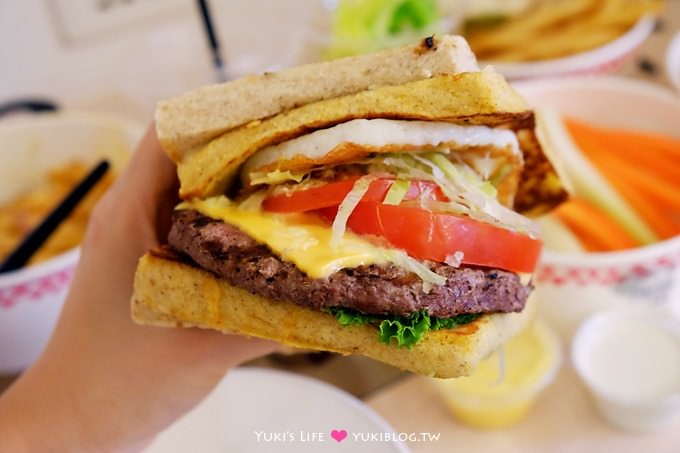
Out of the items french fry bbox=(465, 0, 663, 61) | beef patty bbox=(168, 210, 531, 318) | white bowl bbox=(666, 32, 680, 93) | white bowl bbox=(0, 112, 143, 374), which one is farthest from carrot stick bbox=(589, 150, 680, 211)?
white bowl bbox=(0, 112, 143, 374)

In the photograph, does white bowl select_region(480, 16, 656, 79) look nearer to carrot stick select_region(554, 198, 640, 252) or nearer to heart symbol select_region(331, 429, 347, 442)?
carrot stick select_region(554, 198, 640, 252)

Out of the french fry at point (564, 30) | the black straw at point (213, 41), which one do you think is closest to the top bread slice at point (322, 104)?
the black straw at point (213, 41)

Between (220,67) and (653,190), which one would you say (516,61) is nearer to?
(653,190)

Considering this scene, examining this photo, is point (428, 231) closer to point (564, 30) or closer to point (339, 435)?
point (339, 435)

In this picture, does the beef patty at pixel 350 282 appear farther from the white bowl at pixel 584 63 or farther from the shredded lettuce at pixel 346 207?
the white bowl at pixel 584 63

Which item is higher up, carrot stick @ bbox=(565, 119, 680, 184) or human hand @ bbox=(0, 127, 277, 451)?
human hand @ bbox=(0, 127, 277, 451)

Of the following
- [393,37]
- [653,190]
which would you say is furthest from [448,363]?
[393,37]

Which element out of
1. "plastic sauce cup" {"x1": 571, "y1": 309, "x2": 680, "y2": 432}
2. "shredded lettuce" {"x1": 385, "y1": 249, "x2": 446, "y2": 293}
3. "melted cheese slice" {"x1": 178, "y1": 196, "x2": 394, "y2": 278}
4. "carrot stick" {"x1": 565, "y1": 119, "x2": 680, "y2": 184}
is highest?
"melted cheese slice" {"x1": 178, "y1": 196, "x2": 394, "y2": 278}
